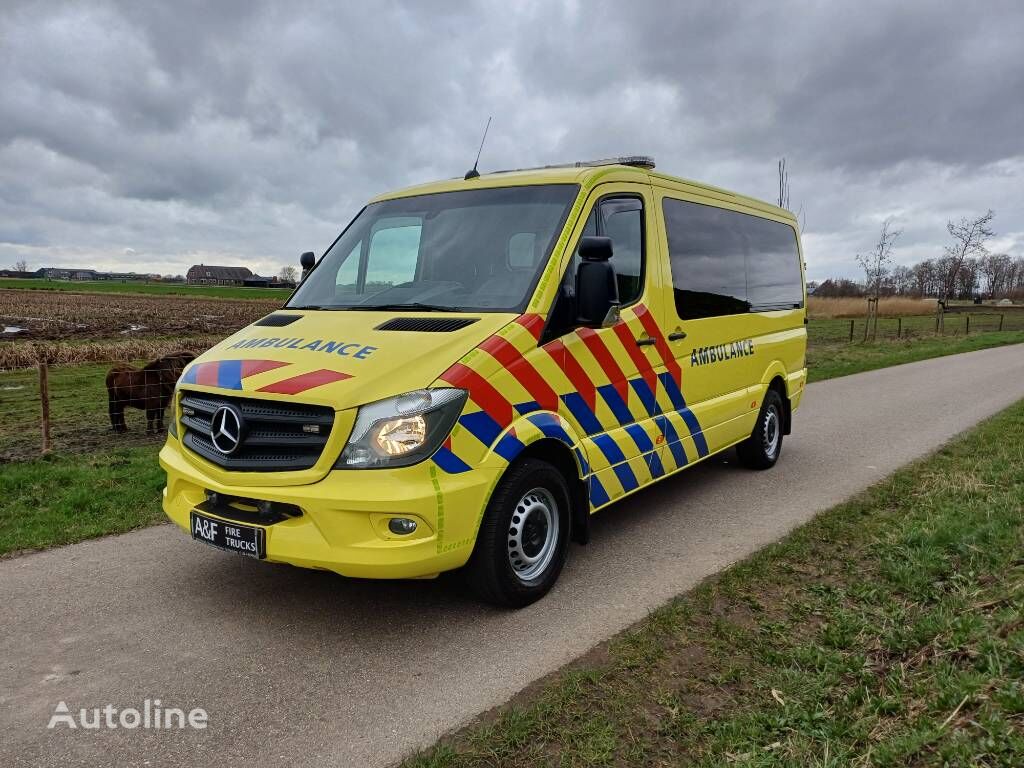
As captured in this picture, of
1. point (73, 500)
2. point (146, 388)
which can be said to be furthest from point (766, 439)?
point (146, 388)

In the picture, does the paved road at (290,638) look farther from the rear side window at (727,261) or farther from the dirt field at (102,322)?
the dirt field at (102,322)

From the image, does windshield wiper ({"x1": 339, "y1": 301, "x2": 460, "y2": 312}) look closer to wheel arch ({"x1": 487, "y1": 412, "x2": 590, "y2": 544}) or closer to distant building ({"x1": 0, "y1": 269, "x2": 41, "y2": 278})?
wheel arch ({"x1": 487, "y1": 412, "x2": 590, "y2": 544})

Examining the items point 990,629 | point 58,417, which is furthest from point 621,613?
point 58,417

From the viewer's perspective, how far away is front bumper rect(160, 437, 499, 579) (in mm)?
3445

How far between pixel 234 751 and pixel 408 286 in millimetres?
2721

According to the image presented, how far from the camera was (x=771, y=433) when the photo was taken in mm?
7508

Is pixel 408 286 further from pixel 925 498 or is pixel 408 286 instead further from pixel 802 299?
pixel 802 299

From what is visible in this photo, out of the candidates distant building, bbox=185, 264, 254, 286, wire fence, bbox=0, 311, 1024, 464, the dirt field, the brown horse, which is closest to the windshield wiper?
wire fence, bbox=0, 311, 1024, 464

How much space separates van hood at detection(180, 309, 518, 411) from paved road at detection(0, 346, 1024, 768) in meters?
1.23

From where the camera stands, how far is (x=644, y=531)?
546 centimetres

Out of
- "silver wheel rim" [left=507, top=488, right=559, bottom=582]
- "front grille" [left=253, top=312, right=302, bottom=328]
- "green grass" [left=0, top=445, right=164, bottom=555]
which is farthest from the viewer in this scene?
"green grass" [left=0, top=445, right=164, bottom=555]

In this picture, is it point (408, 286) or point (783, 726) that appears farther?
point (408, 286)

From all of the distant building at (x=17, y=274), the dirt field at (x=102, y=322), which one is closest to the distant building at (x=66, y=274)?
the distant building at (x=17, y=274)

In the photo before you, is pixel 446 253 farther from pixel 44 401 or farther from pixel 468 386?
pixel 44 401
